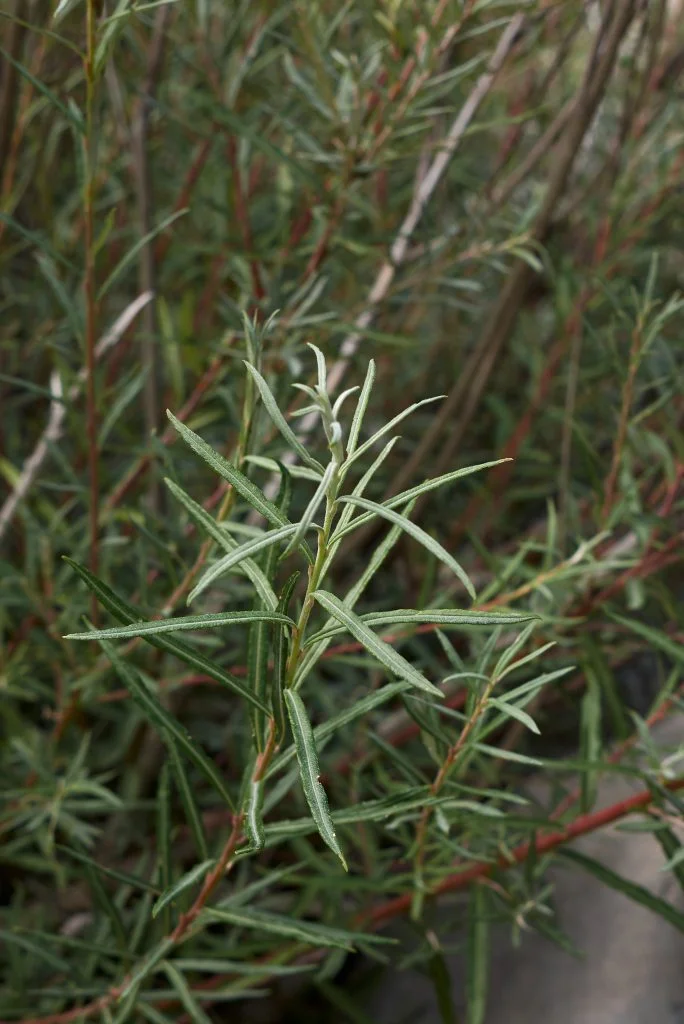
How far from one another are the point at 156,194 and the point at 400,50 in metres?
0.57

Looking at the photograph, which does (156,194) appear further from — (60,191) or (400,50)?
(400,50)

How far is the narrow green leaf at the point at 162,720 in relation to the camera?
506mm

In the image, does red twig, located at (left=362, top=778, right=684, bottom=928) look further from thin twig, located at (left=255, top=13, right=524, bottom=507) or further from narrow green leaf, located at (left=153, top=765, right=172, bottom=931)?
thin twig, located at (left=255, top=13, right=524, bottom=507)

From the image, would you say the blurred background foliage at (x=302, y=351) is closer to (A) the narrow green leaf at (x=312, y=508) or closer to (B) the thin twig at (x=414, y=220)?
(B) the thin twig at (x=414, y=220)

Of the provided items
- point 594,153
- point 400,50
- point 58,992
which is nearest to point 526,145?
point 594,153

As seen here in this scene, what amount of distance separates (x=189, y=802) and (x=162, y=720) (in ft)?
0.25

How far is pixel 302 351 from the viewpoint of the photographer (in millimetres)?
849

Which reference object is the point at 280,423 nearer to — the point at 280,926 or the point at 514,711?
the point at 514,711

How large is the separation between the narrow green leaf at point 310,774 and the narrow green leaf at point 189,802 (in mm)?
168

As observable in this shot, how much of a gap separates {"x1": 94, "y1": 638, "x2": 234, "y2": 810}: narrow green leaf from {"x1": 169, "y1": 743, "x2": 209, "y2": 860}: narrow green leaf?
17 mm

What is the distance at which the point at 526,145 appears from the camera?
1354 mm

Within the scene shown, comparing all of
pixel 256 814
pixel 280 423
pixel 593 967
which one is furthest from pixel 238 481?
pixel 593 967

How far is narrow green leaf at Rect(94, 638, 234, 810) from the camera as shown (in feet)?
1.66

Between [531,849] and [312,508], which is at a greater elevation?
[312,508]
